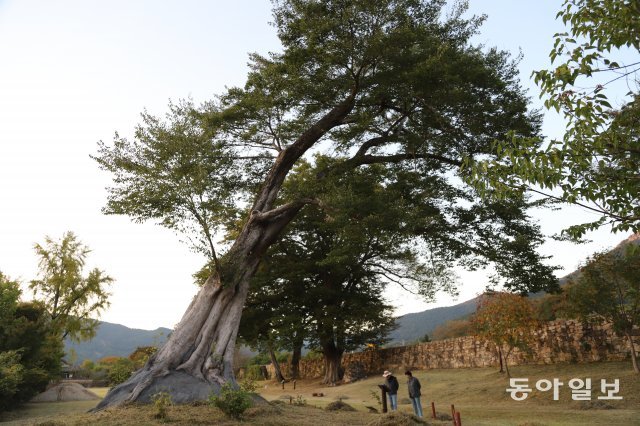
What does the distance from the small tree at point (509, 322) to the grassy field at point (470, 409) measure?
158 cm

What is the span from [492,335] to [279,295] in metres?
13.1

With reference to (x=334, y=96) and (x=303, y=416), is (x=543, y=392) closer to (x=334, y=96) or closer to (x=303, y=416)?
(x=303, y=416)

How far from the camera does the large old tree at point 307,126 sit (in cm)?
1351

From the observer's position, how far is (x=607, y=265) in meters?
17.3

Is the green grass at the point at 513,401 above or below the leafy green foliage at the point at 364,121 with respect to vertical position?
below

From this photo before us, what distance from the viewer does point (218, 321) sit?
50.1ft

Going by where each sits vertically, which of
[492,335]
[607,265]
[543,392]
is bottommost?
[543,392]

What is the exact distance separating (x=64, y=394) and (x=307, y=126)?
18.5m

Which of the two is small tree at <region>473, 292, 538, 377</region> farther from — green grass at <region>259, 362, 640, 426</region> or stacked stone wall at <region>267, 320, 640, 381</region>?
green grass at <region>259, 362, 640, 426</region>

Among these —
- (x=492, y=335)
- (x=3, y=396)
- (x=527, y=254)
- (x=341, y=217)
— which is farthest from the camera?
(x=492, y=335)

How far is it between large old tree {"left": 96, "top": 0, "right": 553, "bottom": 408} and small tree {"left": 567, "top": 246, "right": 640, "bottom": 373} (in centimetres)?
400

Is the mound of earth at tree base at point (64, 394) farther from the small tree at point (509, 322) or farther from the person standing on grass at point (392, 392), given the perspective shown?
the small tree at point (509, 322)

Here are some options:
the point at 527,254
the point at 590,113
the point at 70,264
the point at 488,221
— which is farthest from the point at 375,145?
the point at 70,264

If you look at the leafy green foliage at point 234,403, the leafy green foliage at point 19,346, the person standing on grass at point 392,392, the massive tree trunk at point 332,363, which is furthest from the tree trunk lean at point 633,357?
the leafy green foliage at point 19,346
